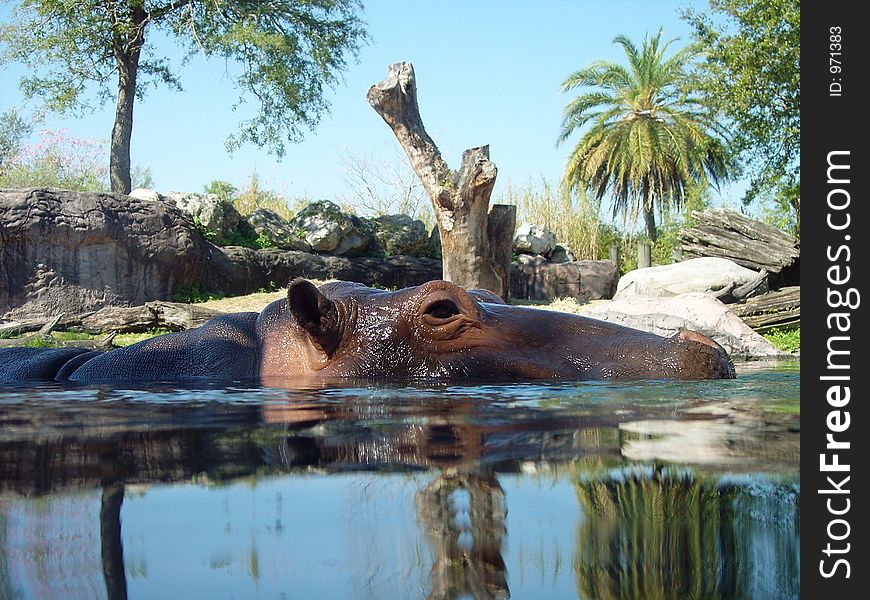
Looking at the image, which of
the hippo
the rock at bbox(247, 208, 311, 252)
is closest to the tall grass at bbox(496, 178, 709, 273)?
the rock at bbox(247, 208, 311, 252)

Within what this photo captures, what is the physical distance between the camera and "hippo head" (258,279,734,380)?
316 cm

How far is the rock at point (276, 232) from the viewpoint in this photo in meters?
16.6

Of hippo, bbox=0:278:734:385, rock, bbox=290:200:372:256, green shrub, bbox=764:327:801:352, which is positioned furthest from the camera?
rock, bbox=290:200:372:256

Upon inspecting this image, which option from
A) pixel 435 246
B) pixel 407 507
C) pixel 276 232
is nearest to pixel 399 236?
pixel 435 246

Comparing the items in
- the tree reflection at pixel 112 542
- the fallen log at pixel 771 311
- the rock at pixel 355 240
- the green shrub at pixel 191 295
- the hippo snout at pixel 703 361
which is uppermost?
the rock at pixel 355 240

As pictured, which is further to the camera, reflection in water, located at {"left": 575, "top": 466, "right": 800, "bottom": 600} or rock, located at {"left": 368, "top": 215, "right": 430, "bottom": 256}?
rock, located at {"left": 368, "top": 215, "right": 430, "bottom": 256}

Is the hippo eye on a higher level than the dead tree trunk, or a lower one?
lower

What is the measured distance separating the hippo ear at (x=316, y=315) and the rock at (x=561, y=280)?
14.6 meters

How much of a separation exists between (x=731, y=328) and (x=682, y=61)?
71.0 feet

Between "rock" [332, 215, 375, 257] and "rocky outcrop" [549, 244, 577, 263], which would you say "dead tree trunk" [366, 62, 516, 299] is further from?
"rocky outcrop" [549, 244, 577, 263]

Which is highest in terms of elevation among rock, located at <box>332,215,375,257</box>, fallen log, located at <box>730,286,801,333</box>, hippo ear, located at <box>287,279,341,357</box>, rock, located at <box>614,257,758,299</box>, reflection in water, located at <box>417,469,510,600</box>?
rock, located at <box>332,215,375,257</box>

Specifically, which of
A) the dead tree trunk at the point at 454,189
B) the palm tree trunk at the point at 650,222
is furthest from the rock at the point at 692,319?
the palm tree trunk at the point at 650,222

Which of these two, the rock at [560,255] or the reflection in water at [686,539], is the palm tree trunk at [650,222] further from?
the reflection in water at [686,539]

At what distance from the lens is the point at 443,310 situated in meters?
3.35
